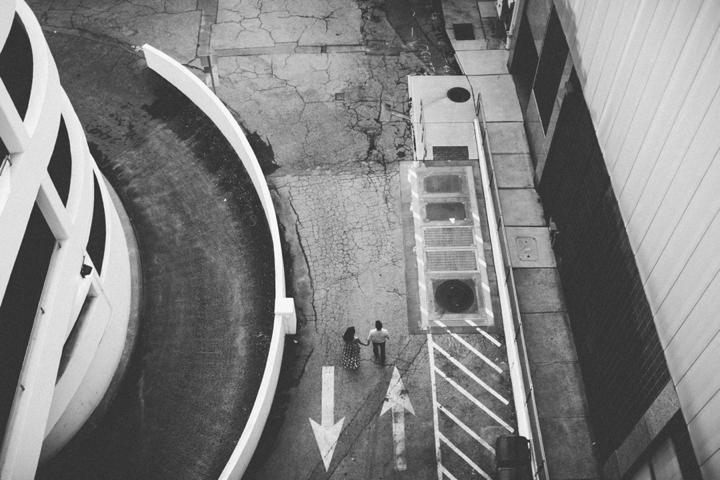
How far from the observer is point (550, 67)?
51.5ft

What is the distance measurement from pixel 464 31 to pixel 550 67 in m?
6.08

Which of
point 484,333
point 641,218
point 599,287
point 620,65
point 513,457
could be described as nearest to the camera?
point 641,218

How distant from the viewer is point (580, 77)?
524 inches

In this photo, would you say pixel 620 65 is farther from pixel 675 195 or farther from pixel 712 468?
pixel 712 468

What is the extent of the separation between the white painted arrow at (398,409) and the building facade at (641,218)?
12.2 ft

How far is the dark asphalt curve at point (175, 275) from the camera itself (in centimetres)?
1307

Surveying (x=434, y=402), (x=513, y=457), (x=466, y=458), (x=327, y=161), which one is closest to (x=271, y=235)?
(x=327, y=161)

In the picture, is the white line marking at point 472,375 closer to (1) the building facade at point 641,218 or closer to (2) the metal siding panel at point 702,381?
(1) the building facade at point 641,218

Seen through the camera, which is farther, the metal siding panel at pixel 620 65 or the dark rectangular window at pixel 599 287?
the dark rectangular window at pixel 599 287

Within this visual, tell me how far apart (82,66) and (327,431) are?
46.6 feet

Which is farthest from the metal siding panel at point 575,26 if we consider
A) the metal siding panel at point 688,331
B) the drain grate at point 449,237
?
the metal siding panel at point 688,331

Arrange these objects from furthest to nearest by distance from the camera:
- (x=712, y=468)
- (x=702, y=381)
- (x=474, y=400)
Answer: (x=474, y=400)
(x=702, y=381)
(x=712, y=468)

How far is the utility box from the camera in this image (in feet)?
38.8

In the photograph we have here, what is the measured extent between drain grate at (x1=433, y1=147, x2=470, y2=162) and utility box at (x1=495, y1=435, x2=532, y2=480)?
26.8 ft
